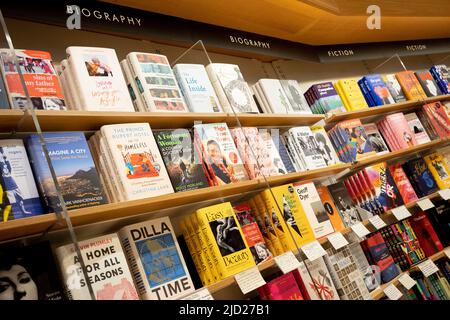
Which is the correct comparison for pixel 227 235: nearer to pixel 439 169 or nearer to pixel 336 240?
pixel 336 240

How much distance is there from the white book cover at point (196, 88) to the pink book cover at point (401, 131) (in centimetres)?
188

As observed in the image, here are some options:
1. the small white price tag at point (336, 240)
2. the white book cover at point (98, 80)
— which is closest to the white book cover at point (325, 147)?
the small white price tag at point (336, 240)

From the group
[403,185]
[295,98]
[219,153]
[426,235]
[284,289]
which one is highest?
[295,98]

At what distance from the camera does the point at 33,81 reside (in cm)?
172

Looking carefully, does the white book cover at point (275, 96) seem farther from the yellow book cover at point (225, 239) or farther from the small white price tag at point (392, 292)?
the small white price tag at point (392, 292)

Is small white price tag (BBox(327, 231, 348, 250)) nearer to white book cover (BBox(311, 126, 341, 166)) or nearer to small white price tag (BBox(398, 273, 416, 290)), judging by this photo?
white book cover (BBox(311, 126, 341, 166))

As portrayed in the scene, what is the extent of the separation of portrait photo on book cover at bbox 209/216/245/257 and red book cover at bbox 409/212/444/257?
1986 millimetres

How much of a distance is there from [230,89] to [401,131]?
73.2 inches

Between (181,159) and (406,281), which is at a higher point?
(181,159)

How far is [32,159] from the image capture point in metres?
1.62

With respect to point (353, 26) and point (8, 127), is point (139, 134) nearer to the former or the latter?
point (8, 127)

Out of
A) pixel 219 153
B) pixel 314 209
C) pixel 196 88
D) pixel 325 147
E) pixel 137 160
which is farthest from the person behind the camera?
pixel 325 147

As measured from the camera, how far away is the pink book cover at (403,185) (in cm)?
326

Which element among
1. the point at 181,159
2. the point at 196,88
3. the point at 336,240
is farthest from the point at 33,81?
the point at 336,240
